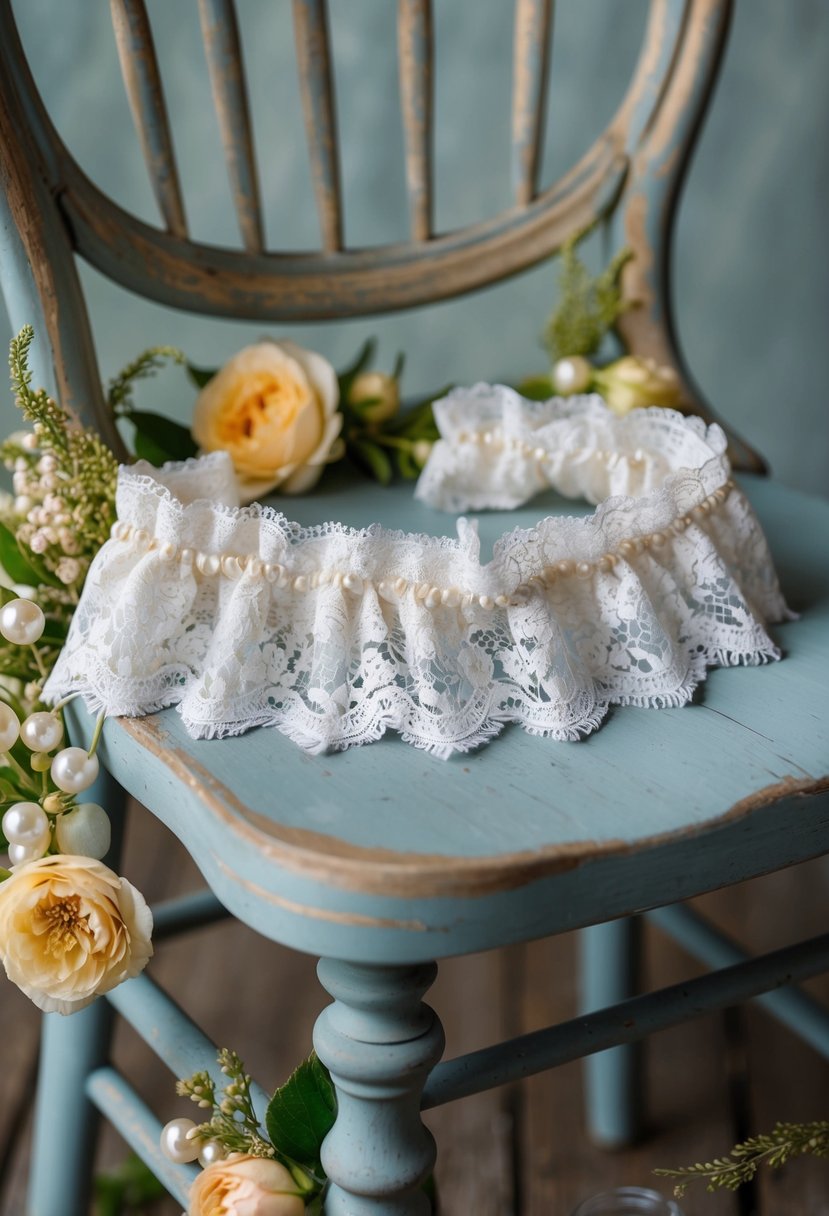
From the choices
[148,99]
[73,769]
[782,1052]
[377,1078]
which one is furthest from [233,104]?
[782,1052]

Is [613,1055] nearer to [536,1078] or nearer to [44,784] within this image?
[536,1078]

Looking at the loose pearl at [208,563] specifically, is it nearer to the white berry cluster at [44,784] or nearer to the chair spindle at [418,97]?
the white berry cluster at [44,784]

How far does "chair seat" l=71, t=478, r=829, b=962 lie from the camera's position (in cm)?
44

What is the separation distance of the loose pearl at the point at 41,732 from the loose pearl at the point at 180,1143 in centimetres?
20

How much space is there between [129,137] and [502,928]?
0.79 meters

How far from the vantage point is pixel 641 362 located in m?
0.77

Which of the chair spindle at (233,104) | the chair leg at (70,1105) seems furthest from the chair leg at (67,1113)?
the chair spindle at (233,104)

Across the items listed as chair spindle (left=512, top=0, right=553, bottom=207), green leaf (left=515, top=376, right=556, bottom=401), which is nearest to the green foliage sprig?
green leaf (left=515, top=376, right=556, bottom=401)

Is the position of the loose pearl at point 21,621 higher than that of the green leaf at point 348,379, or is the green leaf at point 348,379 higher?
the green leaf at point 348,379

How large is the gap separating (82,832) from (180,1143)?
6.5 inches

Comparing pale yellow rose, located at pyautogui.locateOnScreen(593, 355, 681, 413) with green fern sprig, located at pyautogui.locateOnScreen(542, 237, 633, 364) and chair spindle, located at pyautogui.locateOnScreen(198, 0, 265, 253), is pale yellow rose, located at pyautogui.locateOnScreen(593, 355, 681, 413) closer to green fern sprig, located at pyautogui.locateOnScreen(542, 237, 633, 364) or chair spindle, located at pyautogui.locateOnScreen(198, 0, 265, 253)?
A: green fern sprig, located at pyautogui.locateOnScreen(542, 237, 633, 364)

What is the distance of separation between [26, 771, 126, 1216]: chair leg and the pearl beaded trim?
211mm

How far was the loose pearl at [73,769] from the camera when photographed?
55 centimetres

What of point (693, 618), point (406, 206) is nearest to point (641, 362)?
→ point (693, 618)
